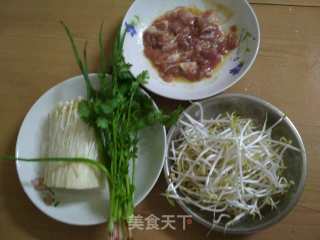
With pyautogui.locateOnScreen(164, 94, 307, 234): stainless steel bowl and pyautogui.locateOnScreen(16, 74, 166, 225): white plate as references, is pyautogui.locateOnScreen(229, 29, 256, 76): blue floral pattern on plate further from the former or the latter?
pyautogui.locateOnScreen(16, 74, 166, 225): white plate

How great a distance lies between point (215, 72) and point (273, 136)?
27 centimetres

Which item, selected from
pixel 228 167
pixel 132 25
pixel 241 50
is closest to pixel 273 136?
pixel 228 167

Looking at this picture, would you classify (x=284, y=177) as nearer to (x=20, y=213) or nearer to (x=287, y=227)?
(x=287, y=227)

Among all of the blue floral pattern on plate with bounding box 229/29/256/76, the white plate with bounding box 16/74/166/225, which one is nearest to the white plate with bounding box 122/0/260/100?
the blue floral pattern on plate with bounding box 229/29/256/76

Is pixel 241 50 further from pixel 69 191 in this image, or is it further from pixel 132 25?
pixel 69 191

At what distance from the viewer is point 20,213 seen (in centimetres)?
115

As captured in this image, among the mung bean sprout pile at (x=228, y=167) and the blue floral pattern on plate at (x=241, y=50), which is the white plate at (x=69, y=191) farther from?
the blue floral pattern on plate at (x=241, y=50)

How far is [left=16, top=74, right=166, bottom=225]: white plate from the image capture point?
107 centimetres

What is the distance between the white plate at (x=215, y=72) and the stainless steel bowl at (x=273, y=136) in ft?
0.16

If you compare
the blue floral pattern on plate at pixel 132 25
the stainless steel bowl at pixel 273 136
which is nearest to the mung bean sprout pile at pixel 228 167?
the stainless steel bowl at pixel 273 136

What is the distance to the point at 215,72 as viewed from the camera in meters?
1.21

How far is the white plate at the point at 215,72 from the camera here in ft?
3.80

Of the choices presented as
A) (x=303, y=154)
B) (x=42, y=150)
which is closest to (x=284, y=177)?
(x=303, y=154)

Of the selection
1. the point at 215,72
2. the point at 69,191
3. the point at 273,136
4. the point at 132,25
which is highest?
the point at 132,25
